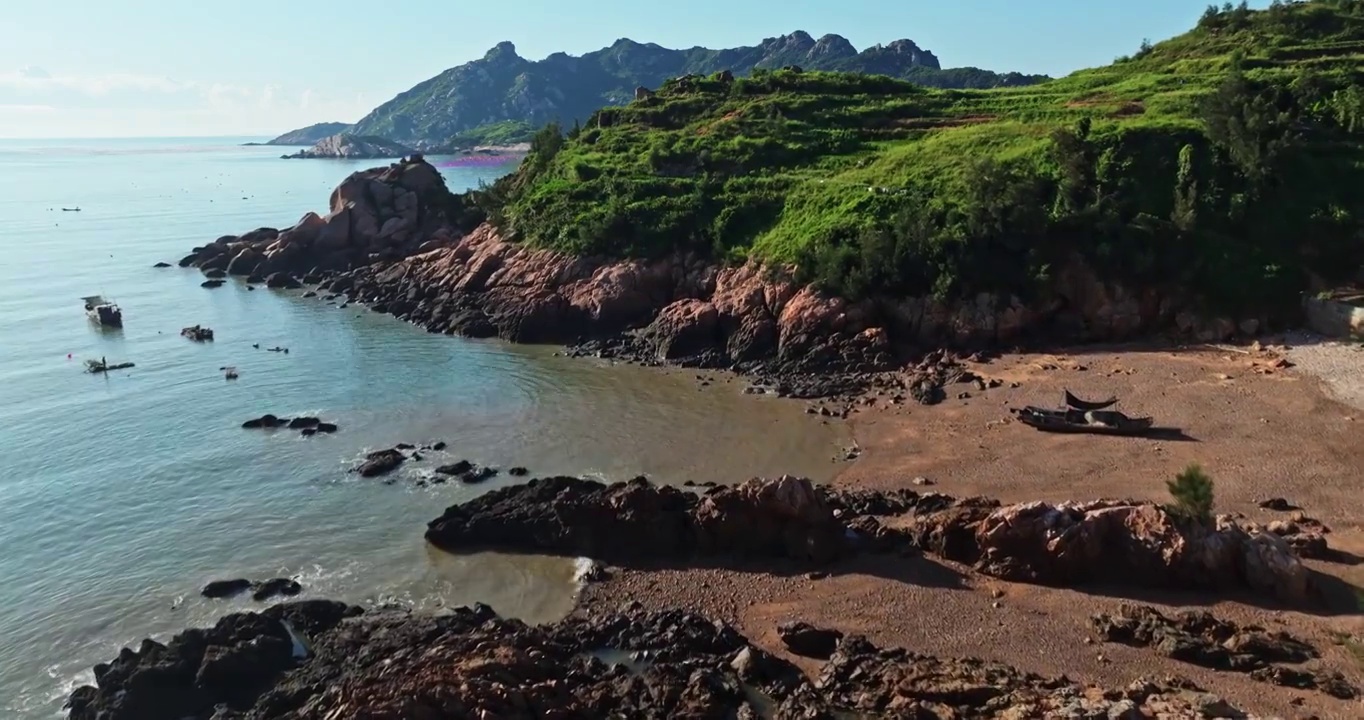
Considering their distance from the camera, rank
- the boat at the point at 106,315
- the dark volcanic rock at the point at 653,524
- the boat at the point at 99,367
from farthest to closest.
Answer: the boat at the point at 106,315 → the boat at the point at 99,367 → the dark volcanic rock at the point at 653,524

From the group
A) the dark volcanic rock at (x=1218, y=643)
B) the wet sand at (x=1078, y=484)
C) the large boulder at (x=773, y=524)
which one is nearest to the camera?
the dark volcanic rock at (x=1218, y=643)

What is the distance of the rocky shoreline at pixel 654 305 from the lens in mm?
48500

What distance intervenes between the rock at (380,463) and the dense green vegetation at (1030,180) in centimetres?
2567

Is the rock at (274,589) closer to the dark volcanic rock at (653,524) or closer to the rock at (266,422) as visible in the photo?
the dark volcanic rock at (653,524)

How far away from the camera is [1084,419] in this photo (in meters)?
37.9

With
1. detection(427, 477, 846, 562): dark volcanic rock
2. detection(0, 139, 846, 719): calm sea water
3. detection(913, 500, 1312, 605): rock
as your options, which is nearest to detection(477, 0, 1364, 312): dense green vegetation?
detection(0, 139, 846, 719): calm sea water

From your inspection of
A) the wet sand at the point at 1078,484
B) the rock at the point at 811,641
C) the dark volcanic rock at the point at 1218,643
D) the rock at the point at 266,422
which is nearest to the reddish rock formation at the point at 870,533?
the wet sand at the point at 1078,484

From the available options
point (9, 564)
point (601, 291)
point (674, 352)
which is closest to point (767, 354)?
point (674, 352)

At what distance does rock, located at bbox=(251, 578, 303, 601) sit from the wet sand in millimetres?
9898

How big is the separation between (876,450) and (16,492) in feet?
119

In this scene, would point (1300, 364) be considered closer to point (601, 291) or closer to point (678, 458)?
point (678, 458)

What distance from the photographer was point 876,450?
38094 millimetres

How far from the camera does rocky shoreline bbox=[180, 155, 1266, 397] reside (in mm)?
48500

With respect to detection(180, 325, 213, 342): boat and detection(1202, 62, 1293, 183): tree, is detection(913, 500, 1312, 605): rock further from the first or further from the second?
detection(180, 325, 213, 342): boat
